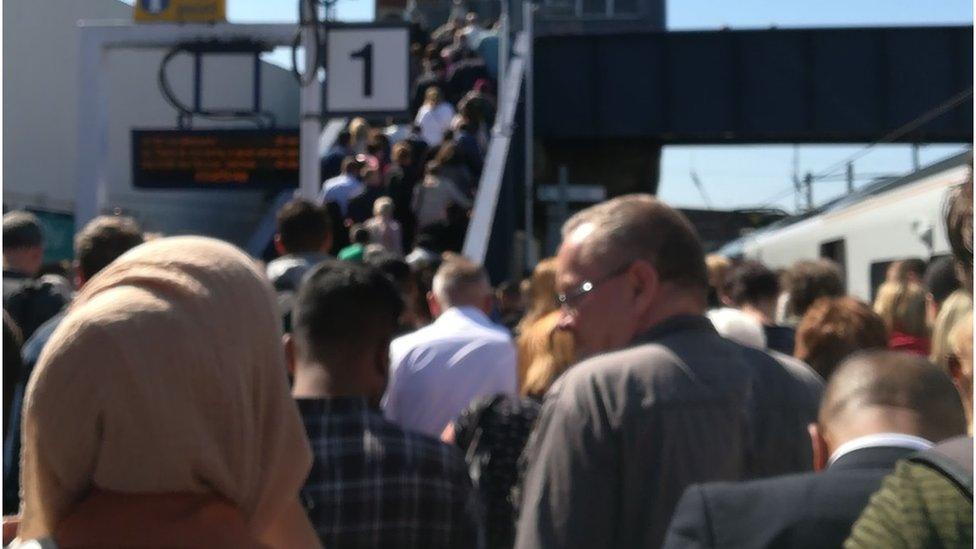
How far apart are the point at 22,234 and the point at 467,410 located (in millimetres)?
2310

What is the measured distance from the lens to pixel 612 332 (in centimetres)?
320

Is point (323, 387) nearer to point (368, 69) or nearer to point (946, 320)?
point (946, 320)

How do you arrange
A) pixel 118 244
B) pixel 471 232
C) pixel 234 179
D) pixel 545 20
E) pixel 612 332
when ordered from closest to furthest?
1. pixel 612 332
2. pixel 118 244
3. pixel 234 179
4. pixel 471 232
5. pixel 545 20

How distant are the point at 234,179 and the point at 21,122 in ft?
31.7

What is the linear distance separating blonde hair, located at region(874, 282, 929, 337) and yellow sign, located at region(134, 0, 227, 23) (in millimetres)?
6934

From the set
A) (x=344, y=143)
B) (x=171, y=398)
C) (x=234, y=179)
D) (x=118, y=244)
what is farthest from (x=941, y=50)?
(x=171, y=398)

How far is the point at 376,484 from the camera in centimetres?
298

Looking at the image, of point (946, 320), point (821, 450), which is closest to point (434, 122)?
point (946, 320)

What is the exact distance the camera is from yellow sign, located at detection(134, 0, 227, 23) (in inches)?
464

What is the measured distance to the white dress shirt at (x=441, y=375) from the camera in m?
4.72

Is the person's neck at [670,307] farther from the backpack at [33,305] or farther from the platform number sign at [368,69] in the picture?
the platform number sign at [368,69]

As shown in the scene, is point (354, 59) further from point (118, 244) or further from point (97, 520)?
point (97, 520)

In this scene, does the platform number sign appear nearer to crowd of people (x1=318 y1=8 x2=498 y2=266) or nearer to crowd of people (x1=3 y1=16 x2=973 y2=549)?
crowd of people (x1=318 y1=8 x2=498 y2=266)

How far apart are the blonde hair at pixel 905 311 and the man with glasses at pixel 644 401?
3.18m
